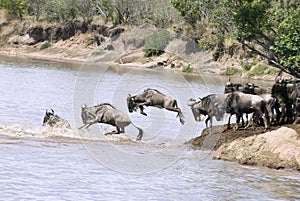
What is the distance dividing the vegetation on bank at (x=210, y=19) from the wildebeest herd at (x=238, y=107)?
7.20 feet

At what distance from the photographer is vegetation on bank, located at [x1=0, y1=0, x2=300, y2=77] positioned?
72.8 ft

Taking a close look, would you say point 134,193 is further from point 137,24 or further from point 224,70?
point 137,24

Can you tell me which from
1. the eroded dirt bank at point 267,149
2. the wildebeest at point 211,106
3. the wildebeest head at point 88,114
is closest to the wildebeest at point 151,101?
the wildebeest at point 211,106

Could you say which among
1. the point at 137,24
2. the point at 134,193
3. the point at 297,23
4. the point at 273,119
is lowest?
the point at 134,193

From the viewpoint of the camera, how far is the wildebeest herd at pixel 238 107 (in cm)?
1814

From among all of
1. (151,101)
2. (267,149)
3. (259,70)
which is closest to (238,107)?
(267,149)

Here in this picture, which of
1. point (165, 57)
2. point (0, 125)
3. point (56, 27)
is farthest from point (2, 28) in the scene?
point (0, 125)

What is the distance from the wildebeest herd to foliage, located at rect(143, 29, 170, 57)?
97.2 feet

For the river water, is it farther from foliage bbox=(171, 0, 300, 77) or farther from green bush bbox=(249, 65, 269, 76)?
green bush bbox=(249, 65, 269, 76)

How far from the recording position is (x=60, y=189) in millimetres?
12836

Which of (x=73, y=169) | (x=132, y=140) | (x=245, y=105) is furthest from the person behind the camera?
(x=132, y=140)

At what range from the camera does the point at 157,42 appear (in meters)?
52.6

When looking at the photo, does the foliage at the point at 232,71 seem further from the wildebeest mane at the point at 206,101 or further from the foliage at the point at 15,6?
the wildebeest mane at the point at 206,101

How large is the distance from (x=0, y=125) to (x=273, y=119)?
8.01 metres
